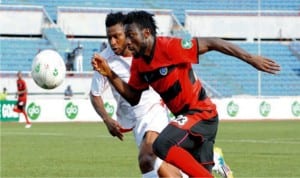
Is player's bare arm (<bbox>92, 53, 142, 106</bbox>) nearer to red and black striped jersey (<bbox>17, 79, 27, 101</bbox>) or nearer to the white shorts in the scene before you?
the white shorts

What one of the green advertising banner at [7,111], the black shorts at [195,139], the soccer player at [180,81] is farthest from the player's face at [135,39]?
the green advertising banner at [7,111]

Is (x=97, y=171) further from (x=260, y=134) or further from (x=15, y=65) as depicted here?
(x=15, y=65)

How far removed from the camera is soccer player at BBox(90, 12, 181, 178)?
416 inches

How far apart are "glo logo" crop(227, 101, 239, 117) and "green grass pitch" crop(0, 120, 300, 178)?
12.4 m

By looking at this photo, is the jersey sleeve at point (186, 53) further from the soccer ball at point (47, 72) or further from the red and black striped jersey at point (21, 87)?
the red and black striped jersey at point (21, 87)

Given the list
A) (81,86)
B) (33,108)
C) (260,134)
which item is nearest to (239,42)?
(81,86)

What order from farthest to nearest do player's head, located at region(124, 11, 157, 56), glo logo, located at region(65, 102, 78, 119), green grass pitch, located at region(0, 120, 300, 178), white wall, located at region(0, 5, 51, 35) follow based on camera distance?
white wall, located at region(0, 5, 51, 35) < glo logo, located at region(65, 102, 78, 119) < green grass pitch, located at region(0, 120, 300, 178) < player's head, located at region(124, 11, 157, 56)

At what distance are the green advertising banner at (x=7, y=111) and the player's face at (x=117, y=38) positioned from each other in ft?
95.0

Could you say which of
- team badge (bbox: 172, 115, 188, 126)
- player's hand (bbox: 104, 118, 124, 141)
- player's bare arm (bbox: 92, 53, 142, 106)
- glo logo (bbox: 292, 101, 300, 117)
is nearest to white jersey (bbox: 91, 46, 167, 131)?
player's hand (bbox: 104, 118, 124, 141)

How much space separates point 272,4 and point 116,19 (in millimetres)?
49742

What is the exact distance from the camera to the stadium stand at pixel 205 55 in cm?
4962

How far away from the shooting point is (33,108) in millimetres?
39375

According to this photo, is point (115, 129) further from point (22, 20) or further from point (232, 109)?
point (22, 20)

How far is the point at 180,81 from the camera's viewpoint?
9.20 meters
